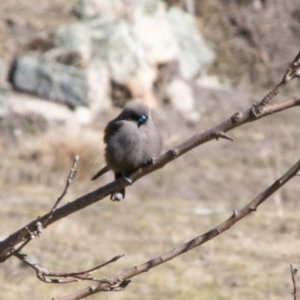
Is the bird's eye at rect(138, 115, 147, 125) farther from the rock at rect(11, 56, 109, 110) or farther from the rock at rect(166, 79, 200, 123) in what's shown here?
the rock at rect(166, 79, 200, 123)

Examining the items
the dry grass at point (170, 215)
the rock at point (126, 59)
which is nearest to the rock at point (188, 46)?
the rock at point (126, 59)

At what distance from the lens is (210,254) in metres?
6.83

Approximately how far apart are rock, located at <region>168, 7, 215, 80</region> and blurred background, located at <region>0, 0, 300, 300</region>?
31 mm

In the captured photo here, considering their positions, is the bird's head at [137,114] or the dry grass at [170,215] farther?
the dry grass at [170,215]

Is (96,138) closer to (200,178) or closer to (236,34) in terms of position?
(200,178)

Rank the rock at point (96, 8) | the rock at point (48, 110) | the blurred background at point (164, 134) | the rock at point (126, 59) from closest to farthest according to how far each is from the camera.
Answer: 1. the blurred background at point (164, 134)
2. the rock at point (48, 110)
3. the rock at point (126, 59)
4. the rock at point (96, 8)

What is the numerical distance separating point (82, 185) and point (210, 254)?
2.53 m

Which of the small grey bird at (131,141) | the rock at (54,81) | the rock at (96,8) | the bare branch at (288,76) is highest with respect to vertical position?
the rock at (96,8)

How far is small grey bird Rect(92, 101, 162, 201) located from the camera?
140 inches

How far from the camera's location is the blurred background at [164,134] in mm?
6516

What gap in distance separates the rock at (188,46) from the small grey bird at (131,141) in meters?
9.53

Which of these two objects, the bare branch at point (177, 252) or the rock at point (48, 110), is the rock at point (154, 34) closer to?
the rock at point (48, 110)

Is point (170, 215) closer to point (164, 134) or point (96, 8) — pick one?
point (164, 134)

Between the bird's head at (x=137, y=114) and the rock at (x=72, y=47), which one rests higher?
the rock at (x=72, y=47)
